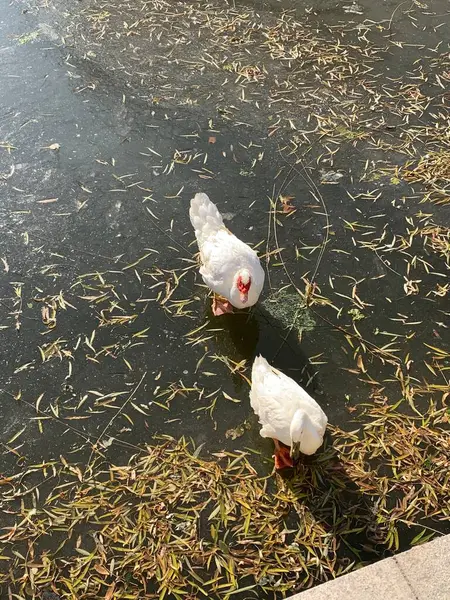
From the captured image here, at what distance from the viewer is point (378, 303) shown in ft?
12.4

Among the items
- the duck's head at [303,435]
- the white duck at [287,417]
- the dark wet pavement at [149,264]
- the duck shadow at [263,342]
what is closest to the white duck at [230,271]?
the duck shadow at [263,342]

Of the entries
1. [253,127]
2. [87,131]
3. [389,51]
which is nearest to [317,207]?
[253,127]

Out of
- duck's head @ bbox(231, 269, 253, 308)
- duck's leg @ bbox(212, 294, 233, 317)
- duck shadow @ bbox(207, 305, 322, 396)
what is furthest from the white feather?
duck's leg @ bbox(212, 294, 233, 317)

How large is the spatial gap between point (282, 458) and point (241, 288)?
98 cm

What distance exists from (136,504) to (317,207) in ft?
8.25

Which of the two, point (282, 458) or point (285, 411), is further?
point (282, 458)

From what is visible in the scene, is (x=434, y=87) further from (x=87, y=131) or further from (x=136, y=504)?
(x=136, y=504)

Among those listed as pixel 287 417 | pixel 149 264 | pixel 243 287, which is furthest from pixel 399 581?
pixel 149 264

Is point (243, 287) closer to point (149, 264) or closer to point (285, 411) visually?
point (285, 411)

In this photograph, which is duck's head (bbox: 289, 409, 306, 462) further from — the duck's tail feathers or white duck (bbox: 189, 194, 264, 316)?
the duck's tail feathers

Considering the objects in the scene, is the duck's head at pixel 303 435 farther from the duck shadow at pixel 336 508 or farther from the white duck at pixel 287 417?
the duck shadow at pixel 336 508

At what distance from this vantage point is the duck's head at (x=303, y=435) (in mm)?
2811

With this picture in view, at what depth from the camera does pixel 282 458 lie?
9.99 ft

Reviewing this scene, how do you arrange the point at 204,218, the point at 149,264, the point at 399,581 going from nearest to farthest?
the point at 399,581 < the point at 204,218 < the point at 149,264
